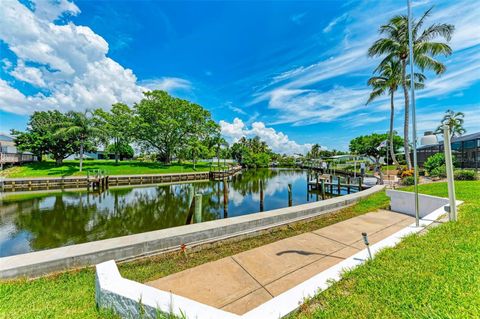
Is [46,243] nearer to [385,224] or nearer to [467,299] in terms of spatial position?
[467,299]

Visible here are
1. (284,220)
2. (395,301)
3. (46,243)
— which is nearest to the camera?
(395,301)

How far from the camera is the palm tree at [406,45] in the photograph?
12.9 metres

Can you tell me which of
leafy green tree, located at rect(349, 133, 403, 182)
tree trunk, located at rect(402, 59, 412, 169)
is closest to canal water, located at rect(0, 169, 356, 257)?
tree trunk, located at rect(402, 59, 412, 169)

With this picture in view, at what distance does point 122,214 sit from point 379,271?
1158cm

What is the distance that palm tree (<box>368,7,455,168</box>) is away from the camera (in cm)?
1287

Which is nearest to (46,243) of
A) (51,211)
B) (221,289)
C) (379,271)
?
(51,211)

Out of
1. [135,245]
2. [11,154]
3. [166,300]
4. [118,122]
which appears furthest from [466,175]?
[11,154]

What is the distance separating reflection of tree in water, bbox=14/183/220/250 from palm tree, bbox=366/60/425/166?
55.3 feet

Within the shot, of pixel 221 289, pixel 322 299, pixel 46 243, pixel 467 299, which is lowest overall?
pixel 46 243

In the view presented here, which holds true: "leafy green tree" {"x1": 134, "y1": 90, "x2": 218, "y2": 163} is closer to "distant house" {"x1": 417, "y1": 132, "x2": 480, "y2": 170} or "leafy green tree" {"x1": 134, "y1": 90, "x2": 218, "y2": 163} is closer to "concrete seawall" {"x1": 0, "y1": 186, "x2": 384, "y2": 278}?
"concrete seawall" {"x1": 0, "y1": 186, "x2": 384, "y2": 278}

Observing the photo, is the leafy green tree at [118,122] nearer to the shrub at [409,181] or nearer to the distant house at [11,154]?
the distant house at [11,154]

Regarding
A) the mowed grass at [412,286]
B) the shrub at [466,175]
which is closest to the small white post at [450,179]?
the mowed grass at [412,286]

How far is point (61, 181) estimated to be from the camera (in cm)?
1986

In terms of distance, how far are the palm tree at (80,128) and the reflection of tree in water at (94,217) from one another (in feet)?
42.9
